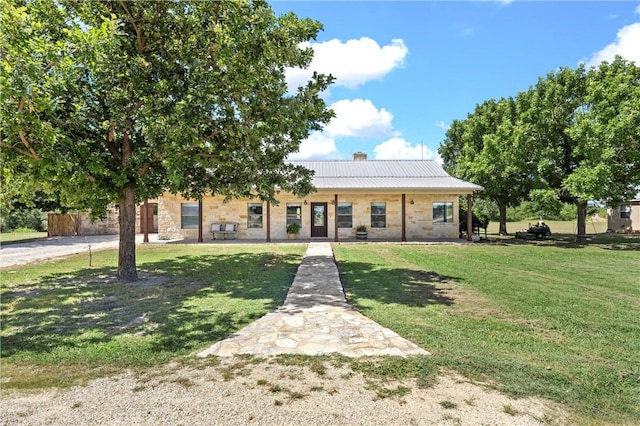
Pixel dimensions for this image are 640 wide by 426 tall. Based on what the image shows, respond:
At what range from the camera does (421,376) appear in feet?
11.4

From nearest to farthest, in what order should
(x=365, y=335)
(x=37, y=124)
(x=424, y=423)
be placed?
(x=424, y=423) < (x=365, y=335) < (x=37, y=124)

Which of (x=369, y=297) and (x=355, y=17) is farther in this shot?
(x=355, y=17)

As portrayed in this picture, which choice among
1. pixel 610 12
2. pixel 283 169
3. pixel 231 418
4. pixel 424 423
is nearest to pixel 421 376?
pixel 424 423


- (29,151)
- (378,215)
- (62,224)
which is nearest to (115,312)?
(29,151)

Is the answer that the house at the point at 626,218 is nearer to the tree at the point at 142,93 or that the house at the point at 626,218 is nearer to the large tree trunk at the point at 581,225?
the large tree trunk at the point at 581,225

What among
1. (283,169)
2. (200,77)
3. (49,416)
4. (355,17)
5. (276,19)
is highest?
(355,17)

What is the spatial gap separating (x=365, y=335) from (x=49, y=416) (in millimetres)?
3266

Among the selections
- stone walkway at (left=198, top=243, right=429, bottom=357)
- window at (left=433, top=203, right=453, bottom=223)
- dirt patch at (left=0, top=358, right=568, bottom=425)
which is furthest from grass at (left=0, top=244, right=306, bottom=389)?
window at (left=433, top=203, right=453, bottom=223)

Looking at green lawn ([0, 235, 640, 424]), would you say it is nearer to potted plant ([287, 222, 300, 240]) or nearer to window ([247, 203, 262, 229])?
potted plant ([287, 222, 300, 240])

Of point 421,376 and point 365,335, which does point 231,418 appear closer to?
point 421,376

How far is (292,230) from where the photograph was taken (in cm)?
1975

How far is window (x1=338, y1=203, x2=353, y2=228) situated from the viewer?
2012 cm

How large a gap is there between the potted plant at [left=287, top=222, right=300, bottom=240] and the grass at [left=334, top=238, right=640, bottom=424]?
29.3 feet

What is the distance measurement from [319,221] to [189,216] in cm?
736
